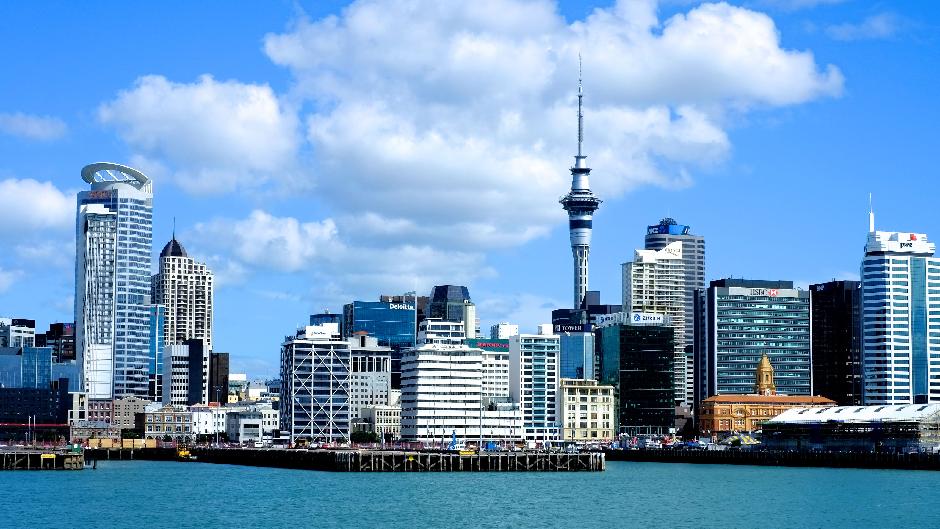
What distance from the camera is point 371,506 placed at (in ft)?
460

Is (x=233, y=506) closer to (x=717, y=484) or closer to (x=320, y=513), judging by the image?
(x=320, y=513)

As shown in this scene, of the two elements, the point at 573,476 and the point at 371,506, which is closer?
the point at 371,506

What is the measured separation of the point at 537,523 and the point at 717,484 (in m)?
58.2

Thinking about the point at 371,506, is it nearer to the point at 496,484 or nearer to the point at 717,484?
the point at 496,484

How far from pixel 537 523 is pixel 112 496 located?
4867cm

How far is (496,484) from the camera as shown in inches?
6865

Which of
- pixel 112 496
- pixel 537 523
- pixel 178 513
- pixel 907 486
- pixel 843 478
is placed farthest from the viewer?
pixel 843 478

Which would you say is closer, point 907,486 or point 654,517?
point 654,517

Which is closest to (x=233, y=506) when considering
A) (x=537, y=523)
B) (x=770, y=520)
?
(x=537, y=523)

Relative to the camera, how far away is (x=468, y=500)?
148 metres

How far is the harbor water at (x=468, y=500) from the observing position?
127062mm

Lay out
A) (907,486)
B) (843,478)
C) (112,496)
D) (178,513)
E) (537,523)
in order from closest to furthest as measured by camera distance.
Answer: (537,523) → (178,513) → (112,496) → (907,486) → (843,478)

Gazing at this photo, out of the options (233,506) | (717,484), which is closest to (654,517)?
(233,506)

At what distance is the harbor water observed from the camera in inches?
5002
